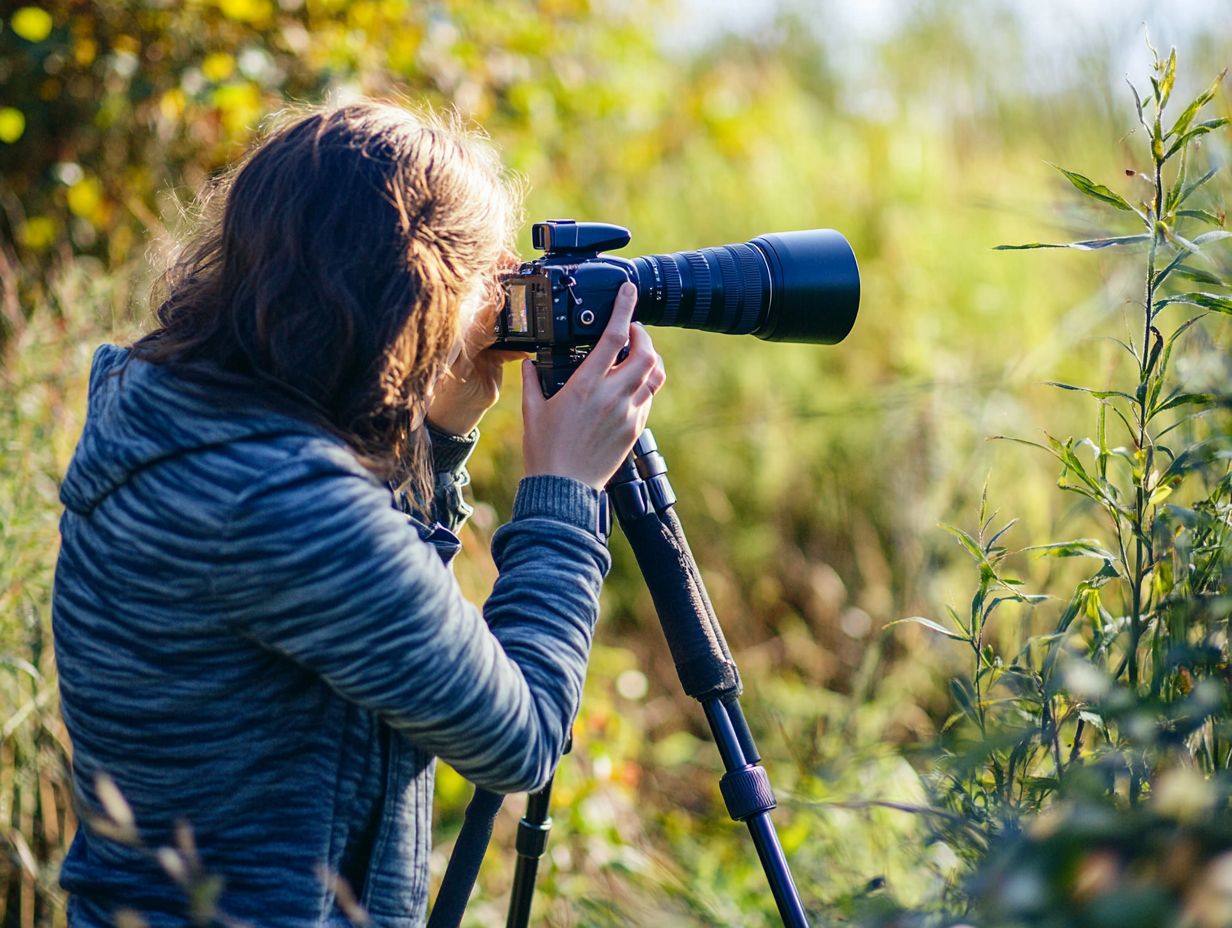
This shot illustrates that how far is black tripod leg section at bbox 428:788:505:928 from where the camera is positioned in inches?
52.7

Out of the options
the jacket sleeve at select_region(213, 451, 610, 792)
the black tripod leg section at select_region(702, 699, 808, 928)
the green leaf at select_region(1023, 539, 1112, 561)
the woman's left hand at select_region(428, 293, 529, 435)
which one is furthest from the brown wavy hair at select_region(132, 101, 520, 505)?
the green leaf at select_region(1023, 539, 1112, 561)

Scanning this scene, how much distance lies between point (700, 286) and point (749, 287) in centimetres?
6

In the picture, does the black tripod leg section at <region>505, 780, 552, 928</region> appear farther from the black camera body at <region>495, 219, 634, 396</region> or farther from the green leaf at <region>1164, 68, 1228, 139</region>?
the green leaf at <region>1164, 68, 1228, 139</region>

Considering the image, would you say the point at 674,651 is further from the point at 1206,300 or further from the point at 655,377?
the point at 1206,300

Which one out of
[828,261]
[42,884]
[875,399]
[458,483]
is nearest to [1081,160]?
[875,399]

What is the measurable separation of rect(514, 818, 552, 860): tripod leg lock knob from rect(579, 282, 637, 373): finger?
55 centimetres

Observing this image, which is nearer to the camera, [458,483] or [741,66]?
[458,483]

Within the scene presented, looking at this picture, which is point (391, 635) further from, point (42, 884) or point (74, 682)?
point (42, 884)

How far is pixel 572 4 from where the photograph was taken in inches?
138

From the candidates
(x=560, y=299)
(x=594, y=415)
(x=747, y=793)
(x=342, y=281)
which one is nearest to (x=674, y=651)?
(x=747, y=793)

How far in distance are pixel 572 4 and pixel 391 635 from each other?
9.59 ft

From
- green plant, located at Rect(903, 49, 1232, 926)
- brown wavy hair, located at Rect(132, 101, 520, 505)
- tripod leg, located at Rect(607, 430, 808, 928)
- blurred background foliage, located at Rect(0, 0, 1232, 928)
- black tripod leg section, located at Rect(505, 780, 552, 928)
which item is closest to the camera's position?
green plant, located at Rect(903, 49, 1232, 926)

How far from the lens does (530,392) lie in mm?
1273

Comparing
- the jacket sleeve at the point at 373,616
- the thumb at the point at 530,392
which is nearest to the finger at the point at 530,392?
the thumb at the point at 530,392
